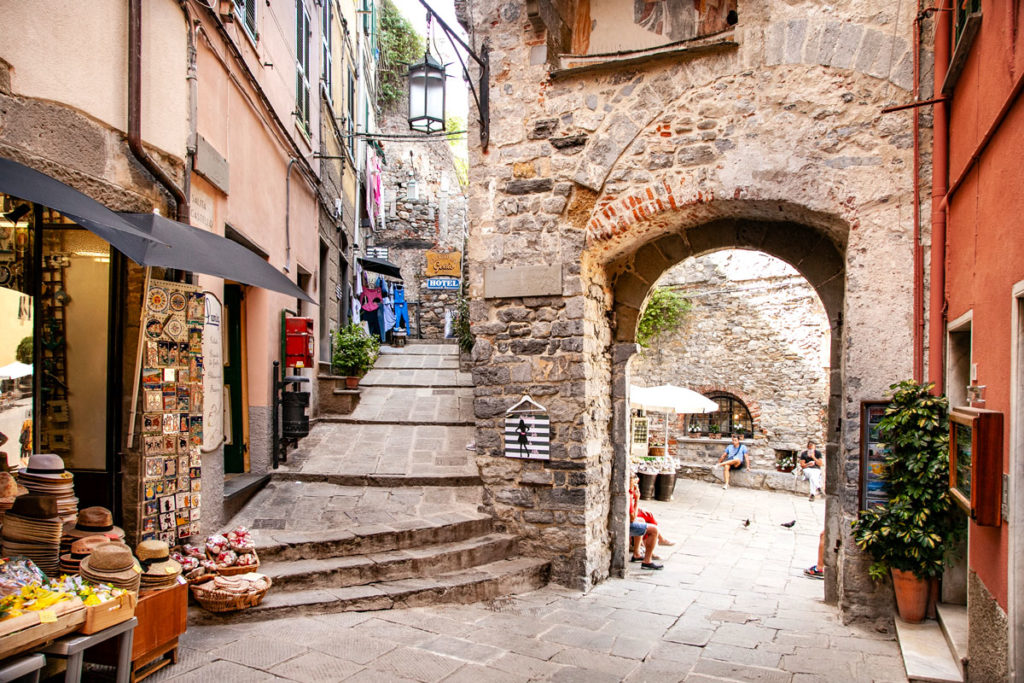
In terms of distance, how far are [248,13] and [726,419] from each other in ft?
40.8

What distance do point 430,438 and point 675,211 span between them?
3951 mm

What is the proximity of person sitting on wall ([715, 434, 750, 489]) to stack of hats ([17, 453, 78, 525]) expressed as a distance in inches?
483

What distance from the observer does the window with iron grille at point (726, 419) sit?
15.0 metres

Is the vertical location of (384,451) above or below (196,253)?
below

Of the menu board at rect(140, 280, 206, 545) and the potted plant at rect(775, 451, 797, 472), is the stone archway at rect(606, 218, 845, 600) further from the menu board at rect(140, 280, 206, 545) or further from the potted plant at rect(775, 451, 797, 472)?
the potted plant at rect(775, 451, 797, 472)

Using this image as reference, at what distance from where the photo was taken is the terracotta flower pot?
441 centimetres

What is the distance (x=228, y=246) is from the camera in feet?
13.9

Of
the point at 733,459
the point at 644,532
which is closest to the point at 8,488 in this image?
the point at 644,532

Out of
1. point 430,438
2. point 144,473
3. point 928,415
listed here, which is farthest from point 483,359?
point 928,415

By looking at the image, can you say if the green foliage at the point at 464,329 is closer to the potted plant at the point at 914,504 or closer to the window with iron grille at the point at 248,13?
the window with iron grille at the point at 248,13

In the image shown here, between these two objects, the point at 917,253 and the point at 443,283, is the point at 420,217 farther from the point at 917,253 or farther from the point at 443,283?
the point at 917,253

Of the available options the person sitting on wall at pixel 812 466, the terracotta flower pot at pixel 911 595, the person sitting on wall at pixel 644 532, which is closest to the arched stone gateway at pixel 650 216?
the terracotta flower pot at pixel 911 595

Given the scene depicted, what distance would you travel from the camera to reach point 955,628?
13.4 feet

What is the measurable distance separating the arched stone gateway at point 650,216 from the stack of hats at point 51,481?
127 inches
